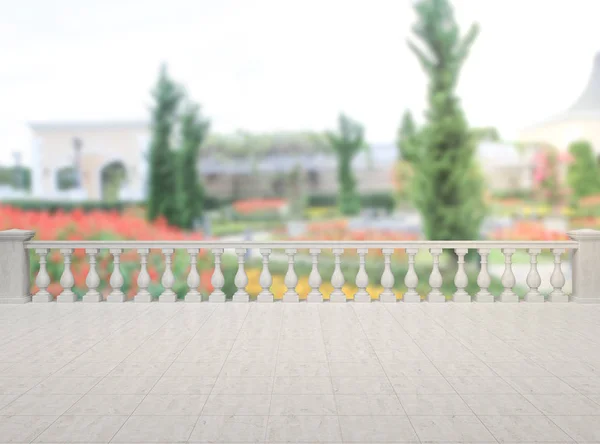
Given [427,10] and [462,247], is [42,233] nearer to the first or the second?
[462,247]

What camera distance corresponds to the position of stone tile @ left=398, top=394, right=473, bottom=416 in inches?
134

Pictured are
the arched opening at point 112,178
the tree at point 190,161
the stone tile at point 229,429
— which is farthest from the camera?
the arched opening at point 112,178

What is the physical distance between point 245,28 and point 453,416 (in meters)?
13.1

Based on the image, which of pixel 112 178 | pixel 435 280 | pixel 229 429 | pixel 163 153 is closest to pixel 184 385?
pixel 229 429

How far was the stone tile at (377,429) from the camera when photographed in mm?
3043

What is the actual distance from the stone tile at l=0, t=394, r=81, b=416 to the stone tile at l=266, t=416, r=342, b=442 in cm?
138

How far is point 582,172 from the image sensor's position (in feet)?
75.5

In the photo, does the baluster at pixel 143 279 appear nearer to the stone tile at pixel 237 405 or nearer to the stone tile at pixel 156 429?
the stone tile at pixel 237 405

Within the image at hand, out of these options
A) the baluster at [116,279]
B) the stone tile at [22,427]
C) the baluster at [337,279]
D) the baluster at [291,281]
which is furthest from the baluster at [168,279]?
the stone tile at [22,427]

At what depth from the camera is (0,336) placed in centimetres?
531

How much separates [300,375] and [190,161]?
14427 mm

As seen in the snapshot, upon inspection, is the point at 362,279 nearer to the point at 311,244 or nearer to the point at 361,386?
the point at 311,244

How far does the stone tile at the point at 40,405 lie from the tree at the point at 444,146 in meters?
8.20

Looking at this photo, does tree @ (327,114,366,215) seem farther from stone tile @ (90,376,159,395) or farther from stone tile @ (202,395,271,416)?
stone tile @ (202,395,271,416)
